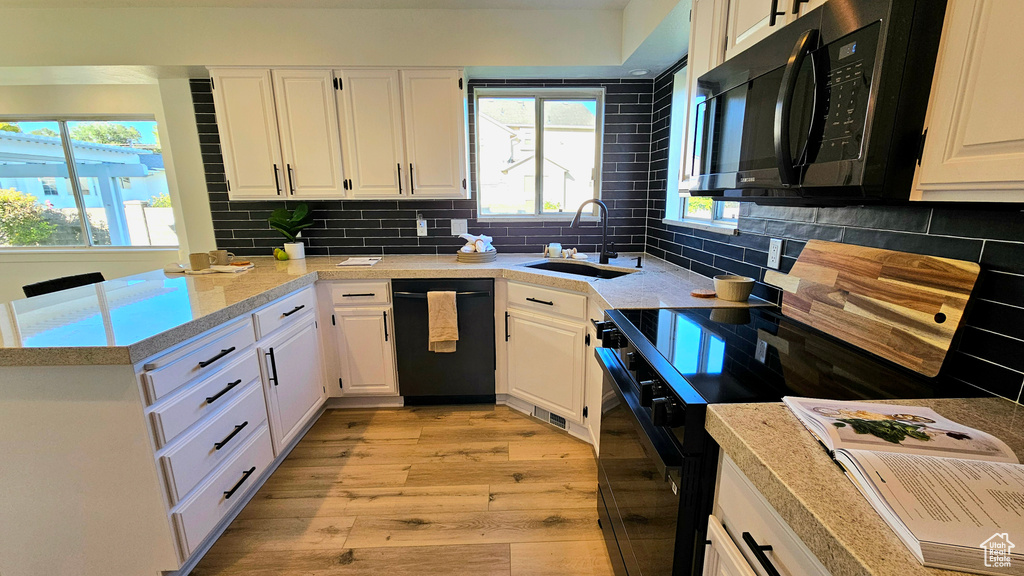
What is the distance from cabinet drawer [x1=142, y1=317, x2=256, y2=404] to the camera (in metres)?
1.24

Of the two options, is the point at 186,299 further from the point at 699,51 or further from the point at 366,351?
the point at 699,51

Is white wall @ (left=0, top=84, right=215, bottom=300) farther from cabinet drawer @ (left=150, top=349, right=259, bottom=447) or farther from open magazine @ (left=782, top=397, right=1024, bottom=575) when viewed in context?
open magazine @ (left=782, top=397, right=1024, bottom=575)

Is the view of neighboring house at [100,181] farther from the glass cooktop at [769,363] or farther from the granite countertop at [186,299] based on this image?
the glass cooktop at [769,363]

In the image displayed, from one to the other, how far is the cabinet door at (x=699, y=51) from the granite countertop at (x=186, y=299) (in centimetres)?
55

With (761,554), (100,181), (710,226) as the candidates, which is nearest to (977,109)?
(761,554)

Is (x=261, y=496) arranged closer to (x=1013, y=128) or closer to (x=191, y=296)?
(x=191, y=296)

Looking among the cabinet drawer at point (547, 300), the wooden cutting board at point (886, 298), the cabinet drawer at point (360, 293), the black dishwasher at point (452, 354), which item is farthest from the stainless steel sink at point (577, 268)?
A: the wooden cutting board at point (886, 298)

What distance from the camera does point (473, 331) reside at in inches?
96.3

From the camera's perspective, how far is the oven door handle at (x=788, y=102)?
0.93 metres

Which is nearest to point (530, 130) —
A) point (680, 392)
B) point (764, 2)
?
point (764, 2)

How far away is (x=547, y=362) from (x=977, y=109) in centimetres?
185

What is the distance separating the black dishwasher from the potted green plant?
3.03 feet

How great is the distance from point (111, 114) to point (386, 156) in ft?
9.19

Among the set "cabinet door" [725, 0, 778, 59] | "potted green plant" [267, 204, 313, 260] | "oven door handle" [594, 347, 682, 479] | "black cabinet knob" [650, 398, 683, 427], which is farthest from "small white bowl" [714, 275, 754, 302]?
"potted green plant" [267, 204, 313, 260]
